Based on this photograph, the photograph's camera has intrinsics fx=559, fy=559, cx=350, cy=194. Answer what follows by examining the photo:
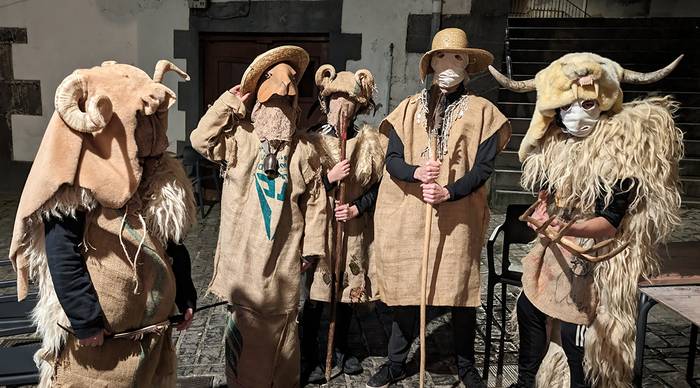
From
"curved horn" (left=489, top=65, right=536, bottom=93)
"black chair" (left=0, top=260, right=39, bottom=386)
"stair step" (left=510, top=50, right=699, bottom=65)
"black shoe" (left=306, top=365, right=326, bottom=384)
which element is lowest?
"black shoe" (left=306, top=365, right=326, bottom=384)

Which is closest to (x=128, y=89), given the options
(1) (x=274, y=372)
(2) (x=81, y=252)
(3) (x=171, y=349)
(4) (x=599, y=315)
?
(2) (x=81, y=252)

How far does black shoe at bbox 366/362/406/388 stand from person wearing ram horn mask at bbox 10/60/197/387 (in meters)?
1.48

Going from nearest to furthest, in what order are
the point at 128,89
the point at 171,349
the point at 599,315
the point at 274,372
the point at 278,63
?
the point at 128,89 < the point at 171,349 < the point at 599,315 < the point at 278,63 < the point at 274,372

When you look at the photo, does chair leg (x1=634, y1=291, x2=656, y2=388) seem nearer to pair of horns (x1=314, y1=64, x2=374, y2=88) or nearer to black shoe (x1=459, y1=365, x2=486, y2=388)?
black shoe (x1=459, y1=365, x2=486, y2=388)

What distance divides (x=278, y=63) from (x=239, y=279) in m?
1.16

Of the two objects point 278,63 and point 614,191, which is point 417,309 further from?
point 278,63

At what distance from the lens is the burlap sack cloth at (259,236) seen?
2.93m

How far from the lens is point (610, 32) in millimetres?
10578

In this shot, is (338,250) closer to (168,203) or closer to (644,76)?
(168,203)

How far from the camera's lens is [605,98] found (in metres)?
2.50

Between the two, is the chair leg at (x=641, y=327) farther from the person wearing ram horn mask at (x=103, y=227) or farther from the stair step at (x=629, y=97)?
the stair step at (x=629, y=97)

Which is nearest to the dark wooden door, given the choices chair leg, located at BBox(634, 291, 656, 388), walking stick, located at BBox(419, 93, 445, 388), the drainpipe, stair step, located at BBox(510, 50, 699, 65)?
the drainpipe

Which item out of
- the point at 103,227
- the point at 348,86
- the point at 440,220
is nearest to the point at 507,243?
the point at 440,220

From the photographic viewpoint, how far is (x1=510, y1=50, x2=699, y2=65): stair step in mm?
9953
